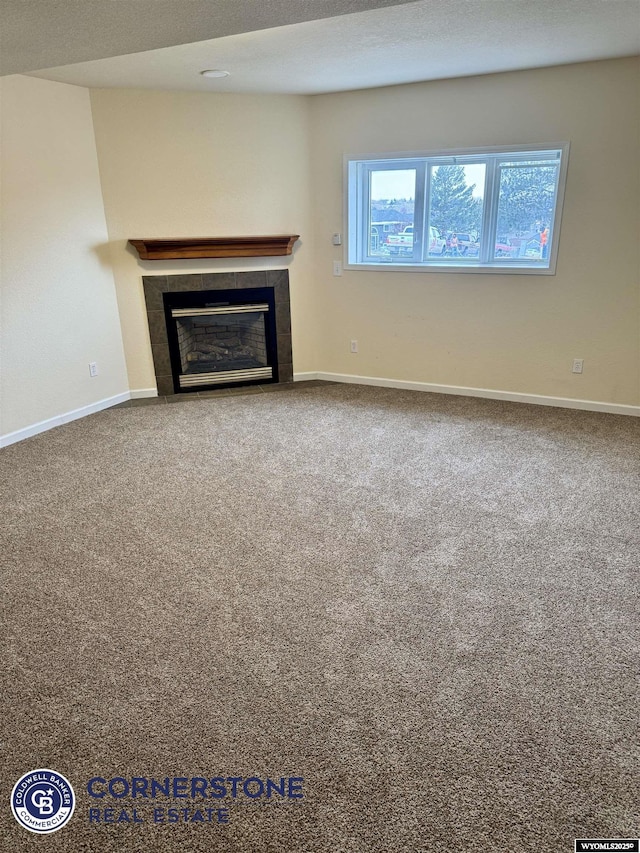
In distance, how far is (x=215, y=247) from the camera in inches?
183

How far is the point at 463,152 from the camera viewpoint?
424cm

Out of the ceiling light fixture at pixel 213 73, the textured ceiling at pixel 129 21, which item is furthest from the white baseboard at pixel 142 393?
the textured ceiling at pixel 129 21

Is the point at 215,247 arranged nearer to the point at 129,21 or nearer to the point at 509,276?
the point at 509,276

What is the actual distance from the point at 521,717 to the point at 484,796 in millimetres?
312

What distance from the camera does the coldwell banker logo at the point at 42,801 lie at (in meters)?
1.45

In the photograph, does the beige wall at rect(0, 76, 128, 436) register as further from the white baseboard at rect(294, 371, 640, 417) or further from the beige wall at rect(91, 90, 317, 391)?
the white baseboard at rect(294, 371, 640, 417)

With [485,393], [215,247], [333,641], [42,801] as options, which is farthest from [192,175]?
[42,801]

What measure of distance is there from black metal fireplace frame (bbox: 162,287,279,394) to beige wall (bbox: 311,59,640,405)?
1.66ft

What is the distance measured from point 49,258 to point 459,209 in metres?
3.27

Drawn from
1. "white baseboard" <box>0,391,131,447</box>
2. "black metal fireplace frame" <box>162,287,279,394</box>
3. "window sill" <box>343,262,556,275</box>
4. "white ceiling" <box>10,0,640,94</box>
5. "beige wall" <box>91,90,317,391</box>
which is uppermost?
"white ceiling" <box>10,0,640,94</box>

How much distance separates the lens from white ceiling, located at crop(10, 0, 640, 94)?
2.73 m

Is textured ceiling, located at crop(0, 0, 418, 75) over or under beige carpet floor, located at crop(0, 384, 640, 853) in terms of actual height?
over

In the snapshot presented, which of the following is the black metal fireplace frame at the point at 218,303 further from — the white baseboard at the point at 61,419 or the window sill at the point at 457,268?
the window sill at the point at 457,268

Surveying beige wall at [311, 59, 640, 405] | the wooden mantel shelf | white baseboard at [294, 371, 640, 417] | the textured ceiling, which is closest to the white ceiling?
beige wall at [311, 59, 640, 405]
